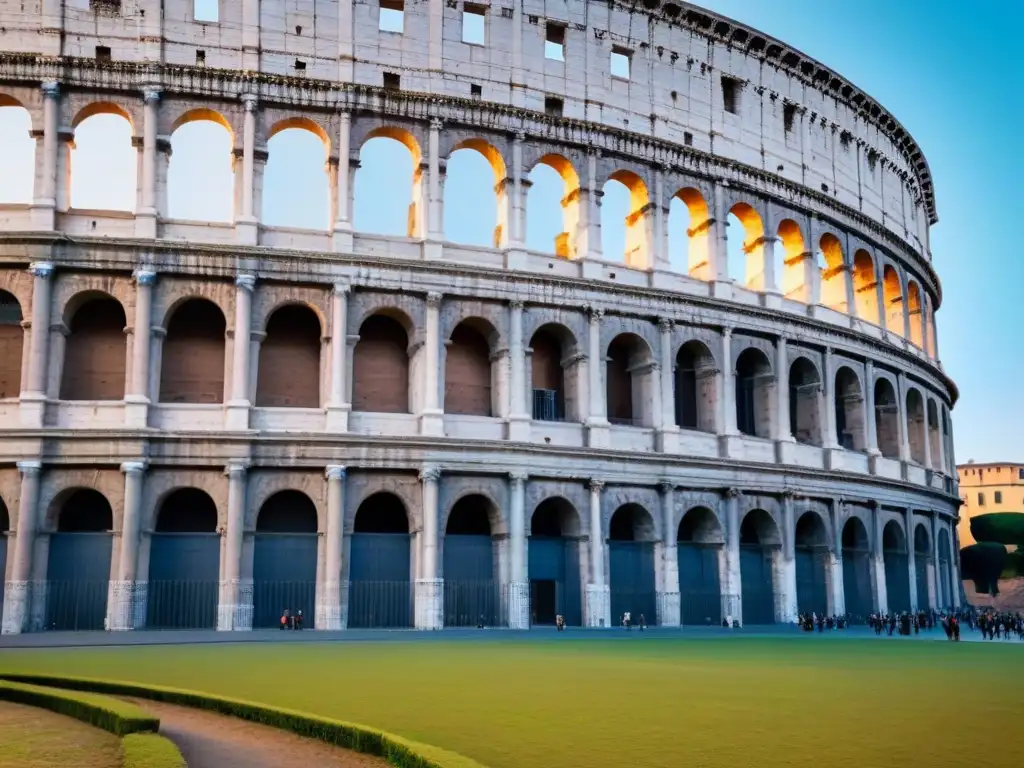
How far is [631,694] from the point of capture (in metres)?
12.8

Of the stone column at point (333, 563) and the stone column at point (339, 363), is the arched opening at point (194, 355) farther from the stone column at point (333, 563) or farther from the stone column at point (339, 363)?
the stone column at point (333, 563)

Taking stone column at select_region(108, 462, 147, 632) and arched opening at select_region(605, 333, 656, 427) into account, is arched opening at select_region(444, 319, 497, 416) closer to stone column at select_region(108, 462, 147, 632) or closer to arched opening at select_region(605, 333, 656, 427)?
arched opening at select_region(605, 333, 656, 427)

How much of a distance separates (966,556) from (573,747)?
58.6m

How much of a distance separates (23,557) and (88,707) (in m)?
15.8

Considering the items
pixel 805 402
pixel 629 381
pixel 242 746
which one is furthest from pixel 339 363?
pixel 242 746

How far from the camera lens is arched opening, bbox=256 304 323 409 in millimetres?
27797

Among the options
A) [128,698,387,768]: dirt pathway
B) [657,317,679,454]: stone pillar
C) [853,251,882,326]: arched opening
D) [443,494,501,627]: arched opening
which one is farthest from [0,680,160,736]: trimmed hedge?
[853,251,882,326]: arched opening

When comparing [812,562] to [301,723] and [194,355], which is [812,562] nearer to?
[194,355]

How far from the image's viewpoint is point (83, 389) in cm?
2686

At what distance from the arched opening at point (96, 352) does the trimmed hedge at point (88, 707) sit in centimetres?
1502

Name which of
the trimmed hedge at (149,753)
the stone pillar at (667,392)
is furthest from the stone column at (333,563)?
the trimmed hedge at (149,753)

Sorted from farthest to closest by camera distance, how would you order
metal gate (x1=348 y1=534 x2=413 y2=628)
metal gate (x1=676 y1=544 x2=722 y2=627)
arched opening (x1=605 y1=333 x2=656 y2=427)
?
1. arched opening (x1=605 y1=333 x2=656 y2=427)
2. metal gate (x1=676 y1=544 x2=722 y2=627)
3. metal gate (x1=348 y1=534 x2=413 y2=628)

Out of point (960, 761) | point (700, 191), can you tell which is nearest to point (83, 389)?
point (700, 191)

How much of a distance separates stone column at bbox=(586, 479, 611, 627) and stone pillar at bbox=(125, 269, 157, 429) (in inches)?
451
